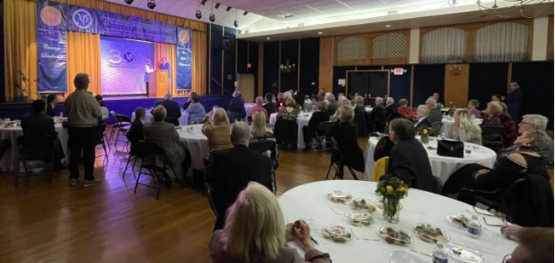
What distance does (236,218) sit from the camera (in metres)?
1.31

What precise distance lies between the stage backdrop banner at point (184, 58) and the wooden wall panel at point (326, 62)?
520 centimetres

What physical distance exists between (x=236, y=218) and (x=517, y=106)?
11016 mm

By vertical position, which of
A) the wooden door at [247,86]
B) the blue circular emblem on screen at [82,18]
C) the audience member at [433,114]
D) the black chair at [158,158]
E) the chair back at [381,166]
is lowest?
the black chair at [158,158]

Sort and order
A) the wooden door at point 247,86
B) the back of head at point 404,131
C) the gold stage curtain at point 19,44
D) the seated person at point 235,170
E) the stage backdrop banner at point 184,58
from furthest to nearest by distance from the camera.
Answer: the wooden door at point 247,86
the stage backdrop banner at point 184,58
the gold stage curtain at point 19,44
the back of head at point 404,131
the seated person at point 235,170

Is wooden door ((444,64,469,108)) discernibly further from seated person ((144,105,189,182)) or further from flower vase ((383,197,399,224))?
flower vase ((383,197,399,224))

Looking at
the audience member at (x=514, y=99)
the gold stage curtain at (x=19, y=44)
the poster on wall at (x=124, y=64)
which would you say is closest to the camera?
the gold stage curtain at (x=19, y=44)

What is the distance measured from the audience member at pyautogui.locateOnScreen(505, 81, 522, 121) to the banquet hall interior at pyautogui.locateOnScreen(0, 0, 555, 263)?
6 centimetres

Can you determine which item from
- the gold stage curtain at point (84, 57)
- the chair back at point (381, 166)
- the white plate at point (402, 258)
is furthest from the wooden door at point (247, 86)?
the white plate at point (402, 258)

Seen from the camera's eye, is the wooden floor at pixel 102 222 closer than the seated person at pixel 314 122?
Yes

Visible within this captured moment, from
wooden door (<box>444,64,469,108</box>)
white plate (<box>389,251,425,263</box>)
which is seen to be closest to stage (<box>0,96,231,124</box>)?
wooden door (<box>444,64,469,108</box>)

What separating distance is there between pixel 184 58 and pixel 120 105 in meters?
3.31

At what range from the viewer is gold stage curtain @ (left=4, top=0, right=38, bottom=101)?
28.2 ft

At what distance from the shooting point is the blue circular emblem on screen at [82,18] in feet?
32.2

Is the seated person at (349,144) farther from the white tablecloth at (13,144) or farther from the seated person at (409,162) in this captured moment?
the white tablecloth at (13,144)
